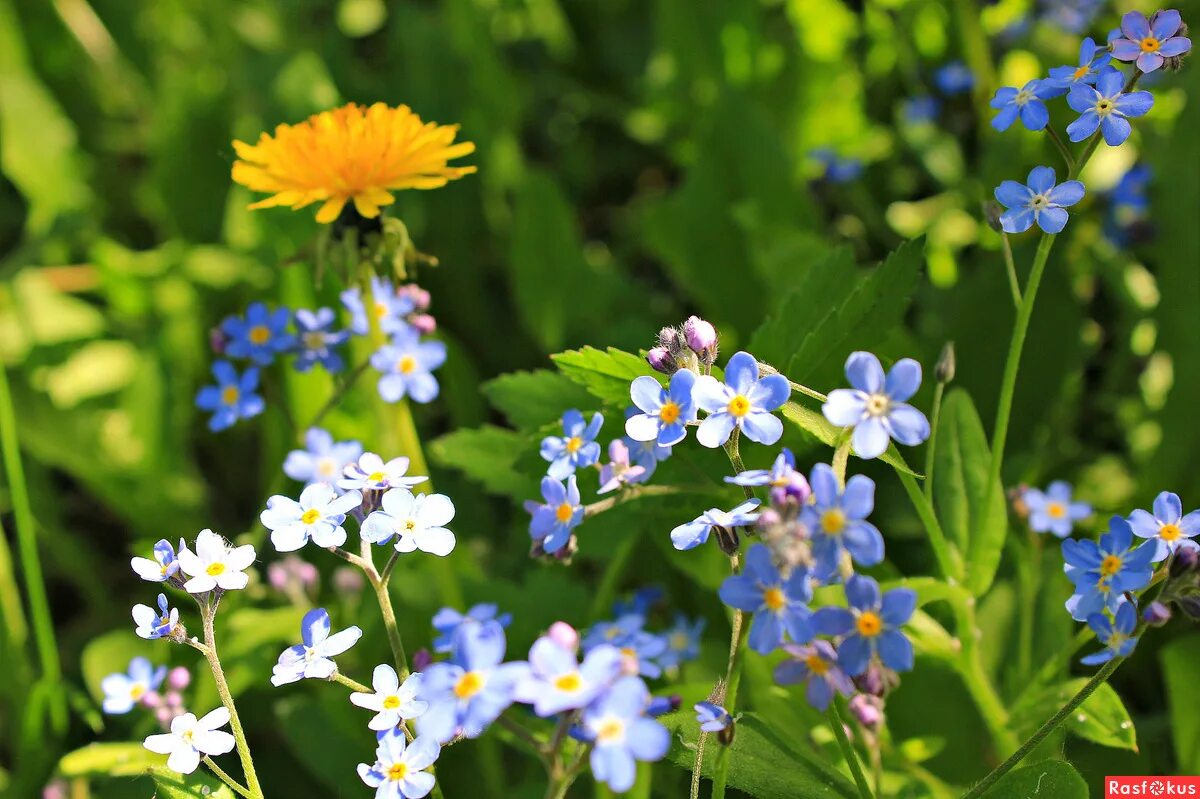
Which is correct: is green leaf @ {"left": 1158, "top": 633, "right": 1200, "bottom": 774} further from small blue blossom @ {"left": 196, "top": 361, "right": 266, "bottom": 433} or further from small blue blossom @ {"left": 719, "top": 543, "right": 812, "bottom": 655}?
small blue blossom @ {"left": 196, "top": 361, "right": 266, "bottom": 433}

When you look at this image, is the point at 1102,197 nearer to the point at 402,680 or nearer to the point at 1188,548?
the point at 1188,548

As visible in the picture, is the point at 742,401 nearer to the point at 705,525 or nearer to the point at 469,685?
the point at 705,525

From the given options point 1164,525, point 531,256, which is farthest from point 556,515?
point 531,256

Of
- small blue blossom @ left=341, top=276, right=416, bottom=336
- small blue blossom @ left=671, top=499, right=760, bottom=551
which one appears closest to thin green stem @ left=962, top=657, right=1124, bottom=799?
small blue blossom @ left=671, top=499, right=760, bottom=551

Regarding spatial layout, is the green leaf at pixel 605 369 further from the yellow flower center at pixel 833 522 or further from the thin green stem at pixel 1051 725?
the thin green stem at pixel 1051 725

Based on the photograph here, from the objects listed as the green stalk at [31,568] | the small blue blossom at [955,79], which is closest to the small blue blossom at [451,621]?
the green stalk at [31,568]
